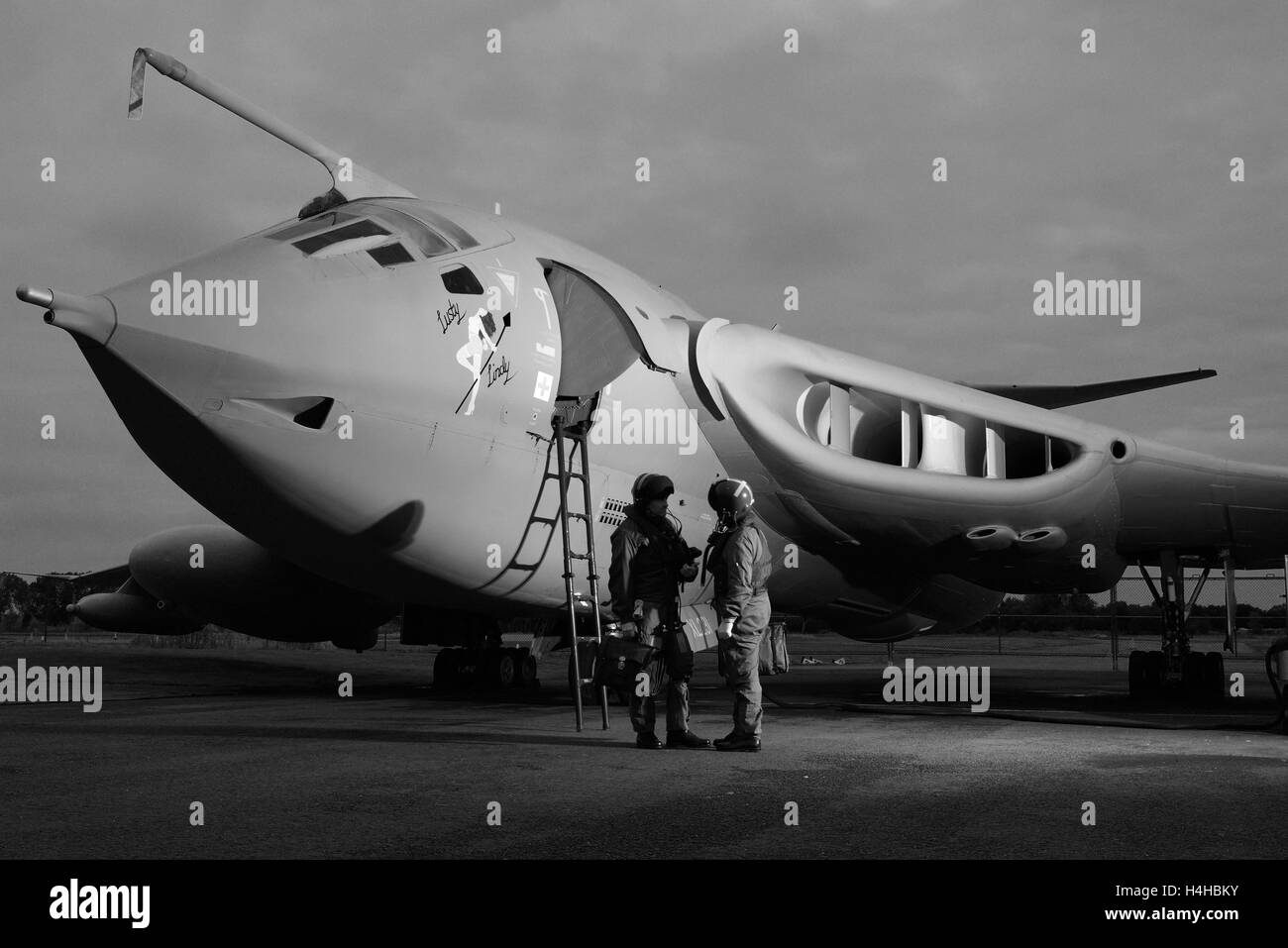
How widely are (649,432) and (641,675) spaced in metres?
2.58

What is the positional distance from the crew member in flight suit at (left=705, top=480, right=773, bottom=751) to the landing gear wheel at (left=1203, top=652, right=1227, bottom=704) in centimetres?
899

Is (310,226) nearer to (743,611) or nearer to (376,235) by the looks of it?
(376,235)

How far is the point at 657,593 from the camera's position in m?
7.73

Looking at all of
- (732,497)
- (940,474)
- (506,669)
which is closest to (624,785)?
(732,497)

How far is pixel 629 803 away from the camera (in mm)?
5340

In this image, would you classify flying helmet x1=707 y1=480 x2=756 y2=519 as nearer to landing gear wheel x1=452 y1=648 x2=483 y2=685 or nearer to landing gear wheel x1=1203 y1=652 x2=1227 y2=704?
landing gear wheel x1=452 y1=648 x2=483 y2=685

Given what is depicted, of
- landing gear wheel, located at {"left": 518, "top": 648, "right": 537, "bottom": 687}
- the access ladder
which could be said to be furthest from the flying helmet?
landing gear wheel, located at {"left": 518, "top": 648, "right": 537, "bottom": 687}

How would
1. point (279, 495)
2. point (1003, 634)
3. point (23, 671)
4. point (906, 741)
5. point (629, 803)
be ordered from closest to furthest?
point (629, 803), point (279, 495), point (906, 741), point (23, 671), point (1003, 634)

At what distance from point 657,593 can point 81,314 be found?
12.3ft

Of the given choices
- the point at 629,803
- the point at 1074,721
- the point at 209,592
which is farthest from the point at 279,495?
the point at 209,592

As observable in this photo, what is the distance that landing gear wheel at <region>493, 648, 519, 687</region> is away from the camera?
1479 centimetres

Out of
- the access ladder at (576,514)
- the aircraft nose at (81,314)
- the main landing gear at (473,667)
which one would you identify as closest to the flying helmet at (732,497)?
the access ladder at (576,514)
